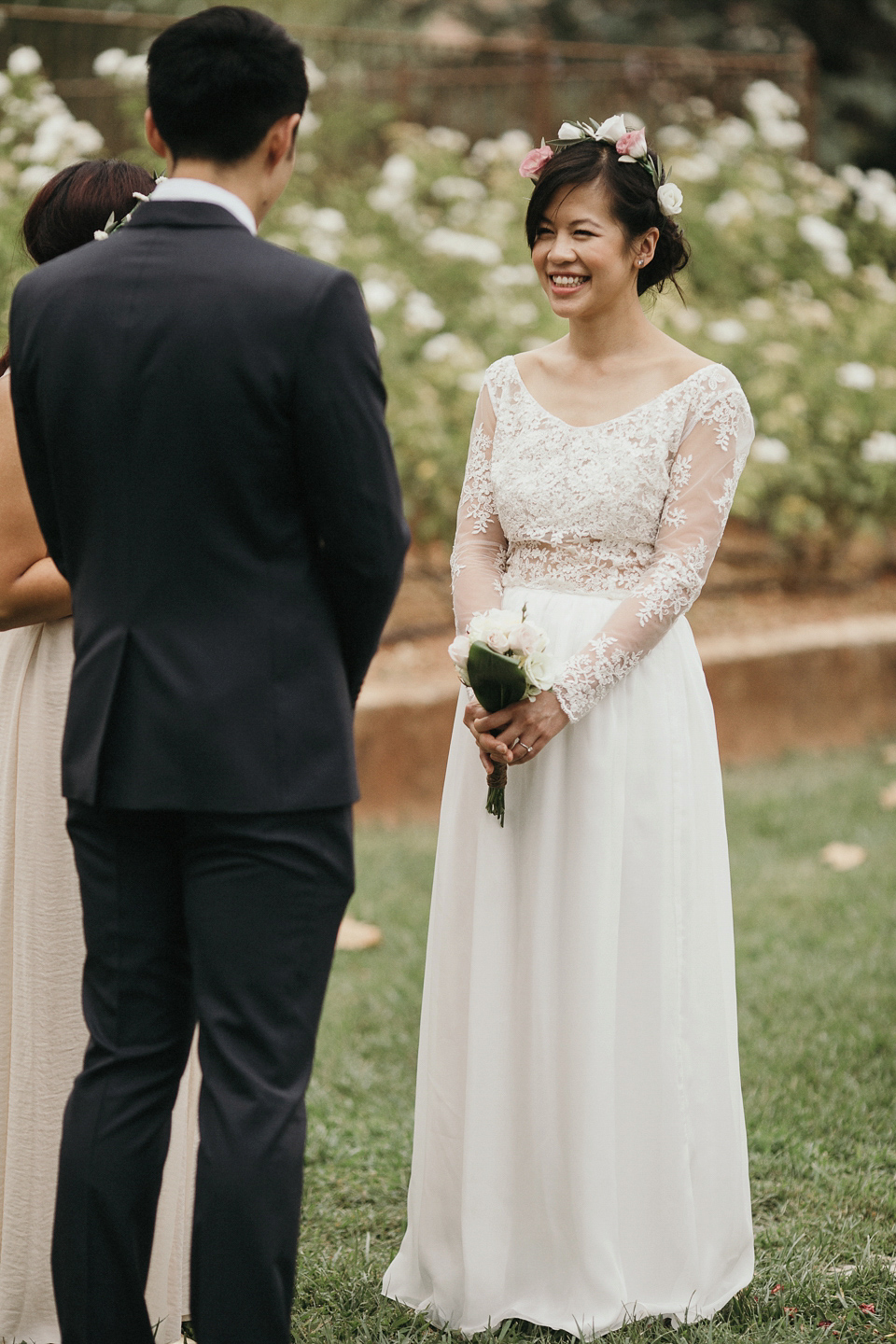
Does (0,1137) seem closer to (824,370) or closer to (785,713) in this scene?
(785,713)

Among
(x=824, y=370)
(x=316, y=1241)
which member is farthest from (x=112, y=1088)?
(x=824, y=370)

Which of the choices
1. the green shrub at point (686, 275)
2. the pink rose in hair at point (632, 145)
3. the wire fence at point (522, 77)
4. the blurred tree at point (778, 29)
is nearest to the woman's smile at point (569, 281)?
the pink rose in hair at point (632, 145)

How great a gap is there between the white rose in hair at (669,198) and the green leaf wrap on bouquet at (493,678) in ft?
3.59

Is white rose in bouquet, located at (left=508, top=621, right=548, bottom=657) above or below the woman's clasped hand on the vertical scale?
above

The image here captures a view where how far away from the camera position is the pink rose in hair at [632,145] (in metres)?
3.14

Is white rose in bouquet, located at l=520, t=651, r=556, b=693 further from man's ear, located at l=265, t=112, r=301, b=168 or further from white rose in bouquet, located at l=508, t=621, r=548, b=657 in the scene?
man's ear, located at l=265, t=112, r=301, b=168

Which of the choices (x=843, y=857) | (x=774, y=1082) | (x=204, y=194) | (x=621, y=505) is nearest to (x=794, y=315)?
(x=843, y=857)

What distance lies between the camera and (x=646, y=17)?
14.3 m

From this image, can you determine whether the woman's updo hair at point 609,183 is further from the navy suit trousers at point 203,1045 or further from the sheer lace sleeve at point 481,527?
the navy suit trousers at point 203,1045

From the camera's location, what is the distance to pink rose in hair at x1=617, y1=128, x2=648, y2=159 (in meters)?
3.14

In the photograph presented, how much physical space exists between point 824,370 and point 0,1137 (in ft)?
22.4

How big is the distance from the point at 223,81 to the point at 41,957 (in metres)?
1.76

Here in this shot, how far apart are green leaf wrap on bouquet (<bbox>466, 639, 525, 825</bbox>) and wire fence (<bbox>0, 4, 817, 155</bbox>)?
654 cm

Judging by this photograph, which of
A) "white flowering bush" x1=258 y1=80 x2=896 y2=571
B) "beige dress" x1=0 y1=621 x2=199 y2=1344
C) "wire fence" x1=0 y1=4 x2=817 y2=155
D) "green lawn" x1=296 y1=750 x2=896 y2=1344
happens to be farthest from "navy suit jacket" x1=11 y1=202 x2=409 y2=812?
"wire fence" x1=0 y1=4 x2=817 y2=155
